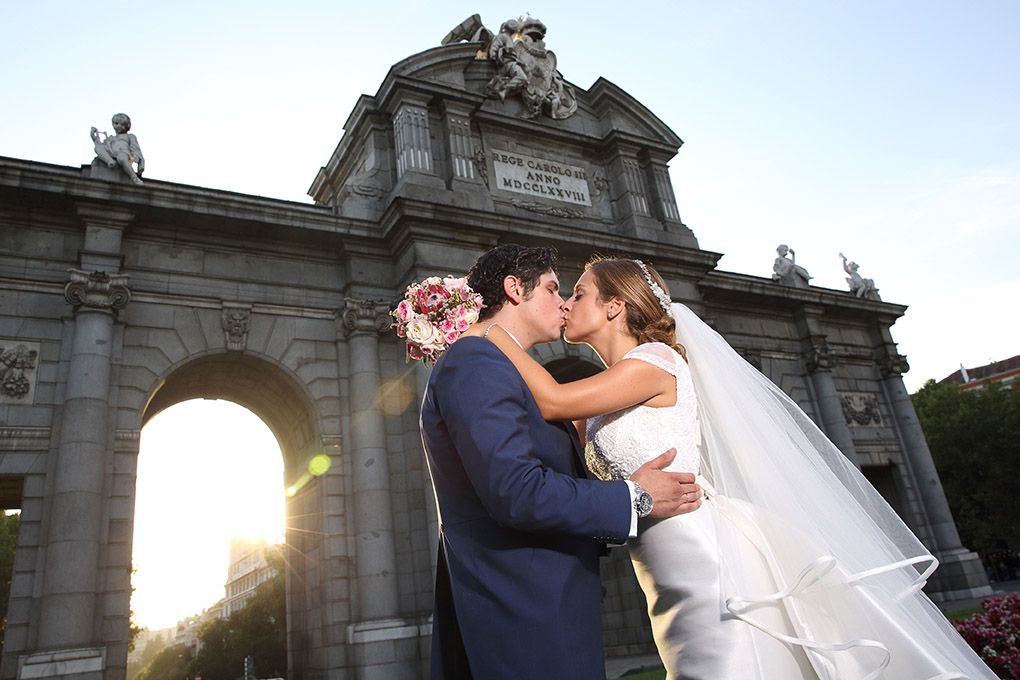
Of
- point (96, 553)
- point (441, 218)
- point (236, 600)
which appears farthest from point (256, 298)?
point (236, 600)

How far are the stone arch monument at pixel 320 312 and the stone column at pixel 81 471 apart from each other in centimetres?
3

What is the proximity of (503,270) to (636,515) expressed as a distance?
1308mm

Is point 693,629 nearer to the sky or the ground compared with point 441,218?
nearer to the ground

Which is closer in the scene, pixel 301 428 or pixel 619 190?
pixel 301 428

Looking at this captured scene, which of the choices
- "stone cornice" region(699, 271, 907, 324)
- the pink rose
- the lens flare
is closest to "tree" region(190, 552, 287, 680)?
the lens flare


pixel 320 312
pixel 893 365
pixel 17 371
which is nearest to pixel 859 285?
pixel 893 365

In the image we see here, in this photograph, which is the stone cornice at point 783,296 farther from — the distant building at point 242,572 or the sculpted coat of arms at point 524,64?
the distant building at point 242,572

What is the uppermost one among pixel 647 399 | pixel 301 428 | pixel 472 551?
pixel 301 428

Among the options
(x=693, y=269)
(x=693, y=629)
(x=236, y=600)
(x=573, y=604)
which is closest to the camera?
(x=573, y=604)

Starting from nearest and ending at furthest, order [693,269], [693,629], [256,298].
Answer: [693,629] → [256,298] → [693,269]

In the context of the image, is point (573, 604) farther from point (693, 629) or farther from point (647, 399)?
point (647, 399)

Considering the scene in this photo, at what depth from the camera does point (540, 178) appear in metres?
16.6

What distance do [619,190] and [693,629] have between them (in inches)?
606

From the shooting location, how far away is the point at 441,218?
13469 mm
